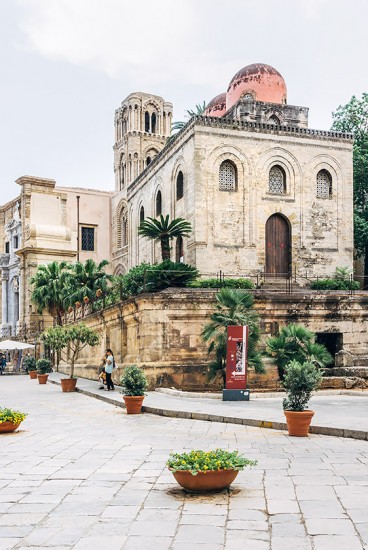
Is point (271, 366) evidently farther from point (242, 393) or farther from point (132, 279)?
point (132, 279)

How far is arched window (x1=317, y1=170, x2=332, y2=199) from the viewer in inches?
1230

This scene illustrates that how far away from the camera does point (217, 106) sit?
3791 cm

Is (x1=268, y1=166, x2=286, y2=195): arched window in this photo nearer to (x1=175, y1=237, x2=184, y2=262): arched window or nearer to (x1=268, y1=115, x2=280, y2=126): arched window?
(x1=268, y1=115, x2=280, y2=126): arched window

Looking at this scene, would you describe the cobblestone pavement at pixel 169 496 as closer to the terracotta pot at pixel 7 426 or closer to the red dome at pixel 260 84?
the terracotta pot at pixel 7 426

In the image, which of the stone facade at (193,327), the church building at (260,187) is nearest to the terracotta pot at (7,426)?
the stone facade at (193,327)

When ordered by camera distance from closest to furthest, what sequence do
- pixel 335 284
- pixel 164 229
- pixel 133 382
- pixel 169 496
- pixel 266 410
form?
pixel 169 496 → pixel 266 410 → pixel 133 382 → pixel 164 229 → pixel 335 284

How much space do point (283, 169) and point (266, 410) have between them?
18.2 metres

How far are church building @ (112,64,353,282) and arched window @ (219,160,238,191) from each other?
0.04 metres

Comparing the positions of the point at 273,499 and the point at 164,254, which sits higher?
the point at 164,254

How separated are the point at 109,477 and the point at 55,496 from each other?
38.6 inches

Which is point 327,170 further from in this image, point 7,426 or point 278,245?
point 7,426

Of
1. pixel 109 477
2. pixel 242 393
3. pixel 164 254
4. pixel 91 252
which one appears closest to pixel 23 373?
pixel 91 252

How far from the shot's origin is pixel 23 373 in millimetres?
41312

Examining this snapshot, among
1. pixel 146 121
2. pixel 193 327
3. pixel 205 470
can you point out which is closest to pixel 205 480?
pixel 205 470
